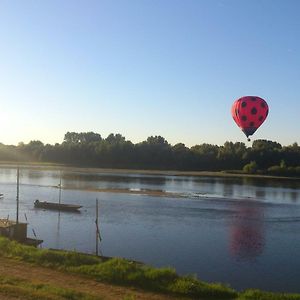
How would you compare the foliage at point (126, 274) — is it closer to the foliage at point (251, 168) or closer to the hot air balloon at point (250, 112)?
the hot air balloon at point (250, 112)

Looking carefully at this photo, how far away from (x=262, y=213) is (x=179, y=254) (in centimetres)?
2457

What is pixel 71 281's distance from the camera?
15.1 m

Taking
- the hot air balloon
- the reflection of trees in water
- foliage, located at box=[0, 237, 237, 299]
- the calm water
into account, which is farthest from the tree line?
foliage, located at box=[0, 237, 237, 299]

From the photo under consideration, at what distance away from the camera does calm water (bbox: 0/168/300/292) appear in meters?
24.9

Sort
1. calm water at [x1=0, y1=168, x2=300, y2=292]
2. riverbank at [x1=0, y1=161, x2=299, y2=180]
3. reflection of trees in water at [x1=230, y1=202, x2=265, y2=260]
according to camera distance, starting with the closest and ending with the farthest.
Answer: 1. calm water at [x1=0, y1=168, x2=300, y2=292]
2. reflection of trees in water at [x1=230, y1=202, x2=265, y2=260]
3. riverbank at [x1=0, y1=161, x2=299, y2=180]

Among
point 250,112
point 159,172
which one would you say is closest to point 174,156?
point 159,172

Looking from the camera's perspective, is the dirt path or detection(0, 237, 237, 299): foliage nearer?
the dirt path

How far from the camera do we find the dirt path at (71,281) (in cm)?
1398

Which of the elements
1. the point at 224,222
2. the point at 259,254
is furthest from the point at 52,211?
the point at 259,254

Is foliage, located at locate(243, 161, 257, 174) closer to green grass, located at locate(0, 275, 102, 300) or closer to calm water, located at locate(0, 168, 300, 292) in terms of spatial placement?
calm water, located at locate(0, 168, 300, 292)

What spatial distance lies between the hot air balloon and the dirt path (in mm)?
21071

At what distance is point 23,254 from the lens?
18.7 m

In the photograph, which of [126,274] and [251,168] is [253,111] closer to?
[126,274]

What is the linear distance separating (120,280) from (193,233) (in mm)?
20584
